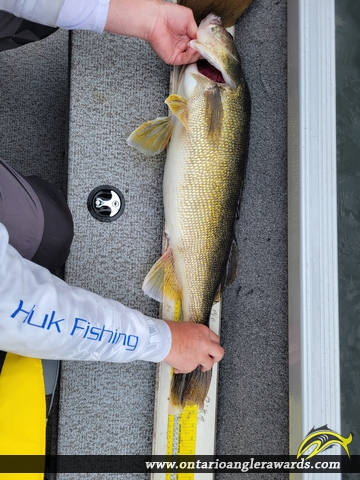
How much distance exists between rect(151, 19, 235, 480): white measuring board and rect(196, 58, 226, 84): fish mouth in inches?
24.9

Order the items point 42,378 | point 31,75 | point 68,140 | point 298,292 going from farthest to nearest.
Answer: point 31,75 < point 68,140 < point 298,292 < point 42,378

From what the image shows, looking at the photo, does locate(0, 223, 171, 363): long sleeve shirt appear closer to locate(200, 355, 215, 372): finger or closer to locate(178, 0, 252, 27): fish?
locate(200, 355, 215, 372): finger

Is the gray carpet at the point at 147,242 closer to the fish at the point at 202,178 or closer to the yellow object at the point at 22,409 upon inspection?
the fish at the point at 202,178

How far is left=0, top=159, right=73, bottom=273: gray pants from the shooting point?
1.00 metres

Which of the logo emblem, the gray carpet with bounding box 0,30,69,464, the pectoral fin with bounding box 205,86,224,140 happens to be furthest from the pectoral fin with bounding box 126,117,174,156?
the logo emblem

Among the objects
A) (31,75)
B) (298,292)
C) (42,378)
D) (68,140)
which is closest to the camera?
(42,378)

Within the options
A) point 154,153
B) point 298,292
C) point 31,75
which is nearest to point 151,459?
point 298,292

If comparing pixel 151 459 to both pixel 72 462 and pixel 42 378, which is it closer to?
pixel 72 462

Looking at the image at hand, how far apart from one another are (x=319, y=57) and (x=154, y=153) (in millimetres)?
506

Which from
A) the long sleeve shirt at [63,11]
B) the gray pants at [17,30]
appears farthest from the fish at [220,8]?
the gray pants at [17,30]

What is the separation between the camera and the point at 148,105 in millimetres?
1330

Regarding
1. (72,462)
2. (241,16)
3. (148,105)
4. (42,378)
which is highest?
(241,16)

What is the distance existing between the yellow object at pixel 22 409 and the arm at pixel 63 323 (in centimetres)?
13

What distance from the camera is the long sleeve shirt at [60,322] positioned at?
2.66ft
